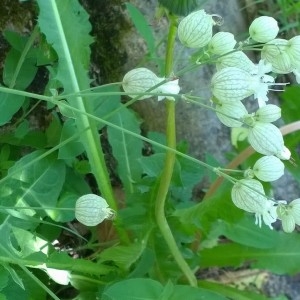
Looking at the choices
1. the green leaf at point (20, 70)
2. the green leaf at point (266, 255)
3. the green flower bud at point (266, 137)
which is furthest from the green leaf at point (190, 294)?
the green leaf at point (20, 70)

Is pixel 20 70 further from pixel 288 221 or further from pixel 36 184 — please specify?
pixel 288 221

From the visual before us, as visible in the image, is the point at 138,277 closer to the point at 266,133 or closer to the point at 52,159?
the point at 52,159

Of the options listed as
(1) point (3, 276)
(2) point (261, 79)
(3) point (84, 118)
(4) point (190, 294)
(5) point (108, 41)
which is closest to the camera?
(2) point (261, 79)

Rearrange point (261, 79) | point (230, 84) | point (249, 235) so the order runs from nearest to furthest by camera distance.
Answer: point (230, 84) < point (261, 79) < point (249, 235)

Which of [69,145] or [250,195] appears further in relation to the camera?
[69,145]

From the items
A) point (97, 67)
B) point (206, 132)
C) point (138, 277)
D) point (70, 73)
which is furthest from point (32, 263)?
point (206, 132)

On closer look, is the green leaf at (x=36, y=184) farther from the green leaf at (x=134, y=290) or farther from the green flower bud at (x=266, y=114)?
the green flower bud at (x=266, y=114)

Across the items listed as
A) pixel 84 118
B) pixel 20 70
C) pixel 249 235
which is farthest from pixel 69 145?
pixel 249 235

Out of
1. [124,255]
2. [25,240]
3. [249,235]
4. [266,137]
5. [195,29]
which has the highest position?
[195,29]
